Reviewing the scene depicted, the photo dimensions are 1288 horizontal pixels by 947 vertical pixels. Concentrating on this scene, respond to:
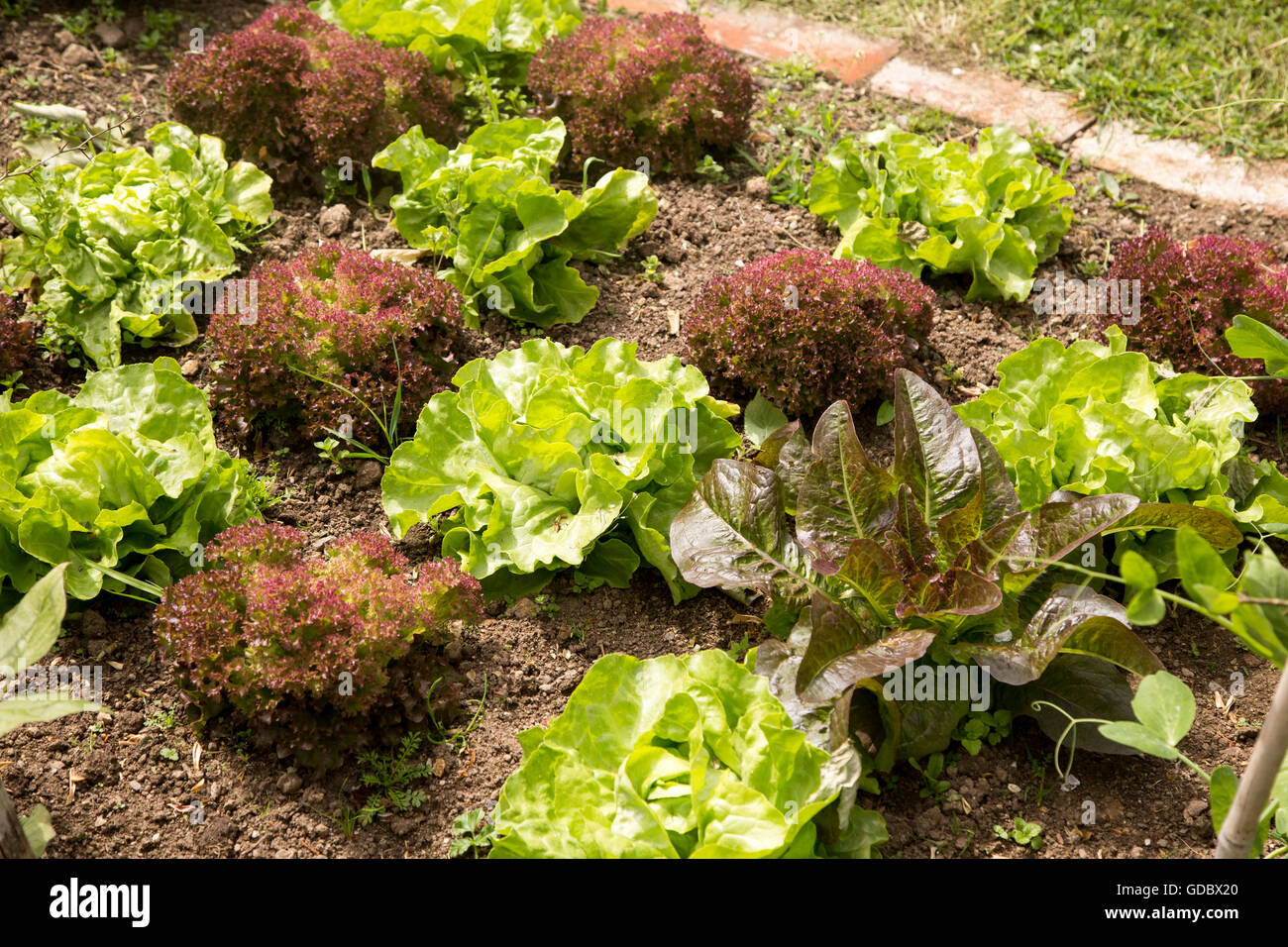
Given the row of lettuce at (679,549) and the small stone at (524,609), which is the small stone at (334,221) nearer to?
the row of lettuce at (679,549)

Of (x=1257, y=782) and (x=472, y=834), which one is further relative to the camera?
(x=472, y=834)

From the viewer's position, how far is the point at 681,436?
3428 mm

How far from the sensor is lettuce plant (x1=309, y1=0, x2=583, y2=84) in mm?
5012

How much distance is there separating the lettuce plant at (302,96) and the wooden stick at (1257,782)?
3950mm

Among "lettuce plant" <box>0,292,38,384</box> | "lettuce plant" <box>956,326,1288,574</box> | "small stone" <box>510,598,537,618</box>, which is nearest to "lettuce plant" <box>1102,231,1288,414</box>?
"lettuce plant" <box>956,326,1288,574</box>

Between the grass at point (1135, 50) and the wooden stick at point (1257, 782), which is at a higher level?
the grass at point (1135, 50)

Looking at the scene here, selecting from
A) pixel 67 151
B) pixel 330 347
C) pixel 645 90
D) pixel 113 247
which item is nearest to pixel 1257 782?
pixel 330 347

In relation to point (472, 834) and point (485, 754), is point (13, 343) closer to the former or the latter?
point (485, 754)

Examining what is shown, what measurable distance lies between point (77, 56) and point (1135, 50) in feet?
17.6

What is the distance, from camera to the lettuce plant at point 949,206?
4.30 metres

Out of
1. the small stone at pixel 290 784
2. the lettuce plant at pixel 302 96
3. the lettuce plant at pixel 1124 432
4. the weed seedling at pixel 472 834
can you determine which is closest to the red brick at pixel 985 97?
the lettuce plant at pixel 1124 432

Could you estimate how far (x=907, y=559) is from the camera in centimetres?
298

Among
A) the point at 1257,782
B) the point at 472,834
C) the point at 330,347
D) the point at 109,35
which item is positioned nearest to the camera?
the point at 1257,782
